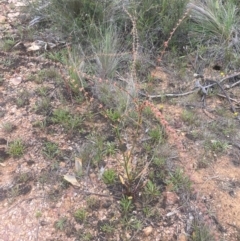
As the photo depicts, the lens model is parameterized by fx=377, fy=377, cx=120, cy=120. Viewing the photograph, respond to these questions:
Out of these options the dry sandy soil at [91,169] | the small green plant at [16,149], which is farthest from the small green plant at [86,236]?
the small green plant at [16,149]

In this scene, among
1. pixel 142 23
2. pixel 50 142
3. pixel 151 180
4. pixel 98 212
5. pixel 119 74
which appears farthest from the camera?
pixel 142 23

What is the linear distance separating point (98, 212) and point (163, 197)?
373 millimetres

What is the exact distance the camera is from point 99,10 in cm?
310

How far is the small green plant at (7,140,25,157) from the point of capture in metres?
2.30

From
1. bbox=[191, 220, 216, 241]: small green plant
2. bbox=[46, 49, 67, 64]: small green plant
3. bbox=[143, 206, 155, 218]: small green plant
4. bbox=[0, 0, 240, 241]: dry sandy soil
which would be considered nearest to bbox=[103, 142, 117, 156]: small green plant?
bbox=[0, 0, 240, 241]: dry sandy soil

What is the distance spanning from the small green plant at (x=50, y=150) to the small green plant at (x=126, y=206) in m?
0.54

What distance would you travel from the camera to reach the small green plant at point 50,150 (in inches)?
90.7

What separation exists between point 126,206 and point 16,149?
780mm

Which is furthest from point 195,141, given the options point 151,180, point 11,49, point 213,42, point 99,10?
point 11,49

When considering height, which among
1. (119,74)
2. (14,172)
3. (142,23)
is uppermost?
(142,23)

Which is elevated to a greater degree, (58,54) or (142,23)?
(142,23)

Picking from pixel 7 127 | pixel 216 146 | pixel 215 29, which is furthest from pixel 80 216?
pixel 215 29

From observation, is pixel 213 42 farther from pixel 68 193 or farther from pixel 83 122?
pixel 68 193

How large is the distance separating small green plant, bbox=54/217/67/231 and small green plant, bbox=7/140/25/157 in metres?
0.54
